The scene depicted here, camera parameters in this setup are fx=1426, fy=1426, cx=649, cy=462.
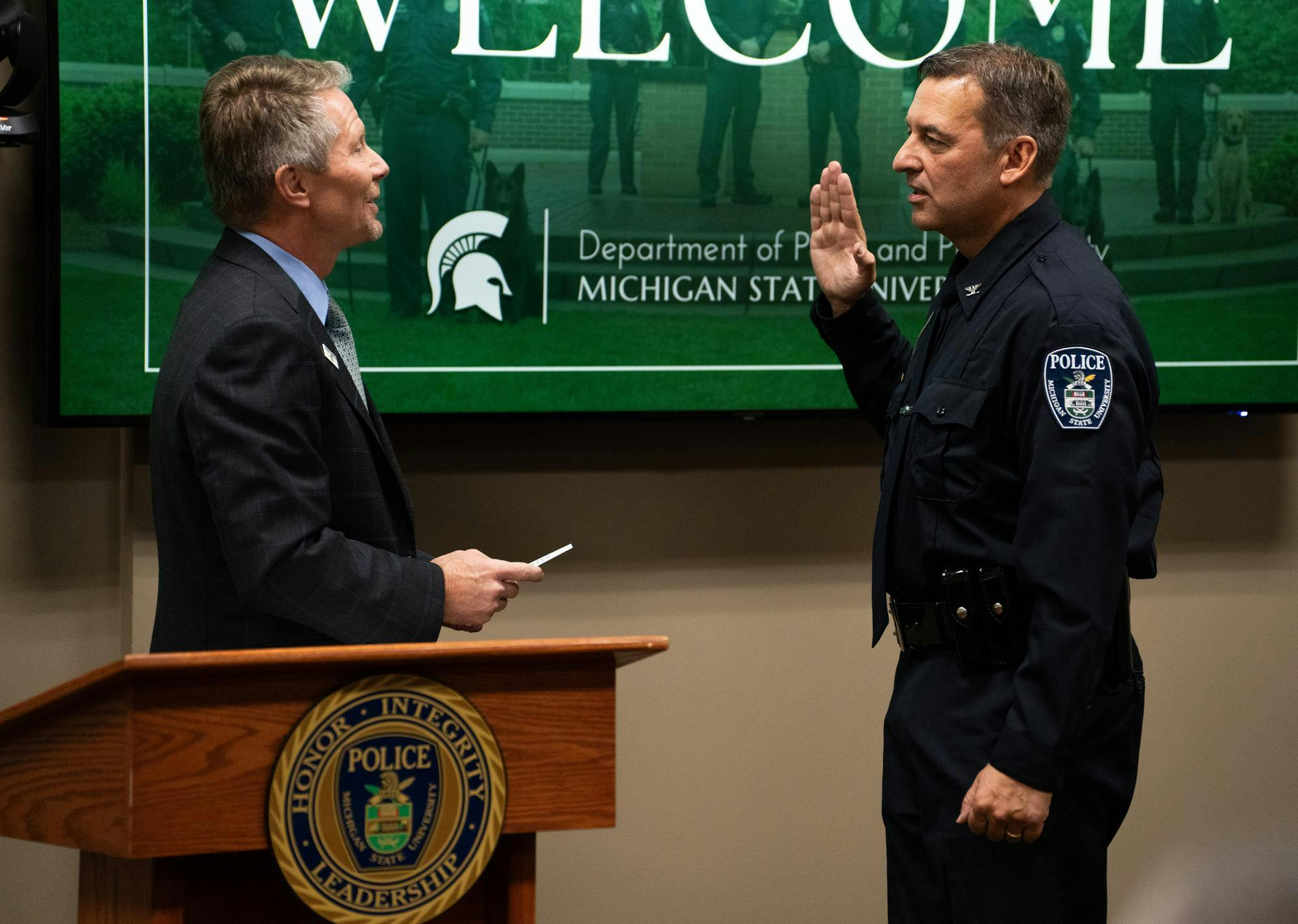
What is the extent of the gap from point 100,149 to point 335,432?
3.31ft

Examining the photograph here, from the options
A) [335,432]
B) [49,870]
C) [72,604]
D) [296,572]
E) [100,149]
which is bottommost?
[49,870]

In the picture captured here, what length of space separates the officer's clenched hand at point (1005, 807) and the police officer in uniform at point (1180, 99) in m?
1.56

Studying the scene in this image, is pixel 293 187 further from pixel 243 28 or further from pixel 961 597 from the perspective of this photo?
pixel 961 597

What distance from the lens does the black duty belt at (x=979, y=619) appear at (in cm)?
192

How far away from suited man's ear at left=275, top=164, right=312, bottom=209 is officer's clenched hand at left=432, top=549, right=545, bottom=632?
52 centimetres

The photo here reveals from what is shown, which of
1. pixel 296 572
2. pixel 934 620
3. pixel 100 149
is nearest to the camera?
pixel 296 572

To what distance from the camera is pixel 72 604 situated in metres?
2.73

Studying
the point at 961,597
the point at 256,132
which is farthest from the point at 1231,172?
the point at 256,132

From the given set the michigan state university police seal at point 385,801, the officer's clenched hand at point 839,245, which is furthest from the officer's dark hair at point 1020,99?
the michigan state university police seal at point 385,801

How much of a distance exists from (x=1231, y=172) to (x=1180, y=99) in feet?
0.62

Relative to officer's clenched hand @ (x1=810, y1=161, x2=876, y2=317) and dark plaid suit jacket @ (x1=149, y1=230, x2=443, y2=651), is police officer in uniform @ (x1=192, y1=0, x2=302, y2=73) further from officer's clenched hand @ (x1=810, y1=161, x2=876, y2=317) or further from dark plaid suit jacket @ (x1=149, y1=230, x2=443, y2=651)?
officer's clenched hand @ (x1=810, y1=161, x2=876, y2=317)

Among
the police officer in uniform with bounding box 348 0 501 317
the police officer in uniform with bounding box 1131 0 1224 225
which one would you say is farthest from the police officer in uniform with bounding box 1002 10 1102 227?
the police officer in uniform with bounding box 348 0 501 317

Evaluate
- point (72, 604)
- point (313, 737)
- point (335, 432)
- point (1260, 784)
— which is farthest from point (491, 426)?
point (1260, 784)

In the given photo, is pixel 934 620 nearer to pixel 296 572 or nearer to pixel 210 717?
pixel 296 572
